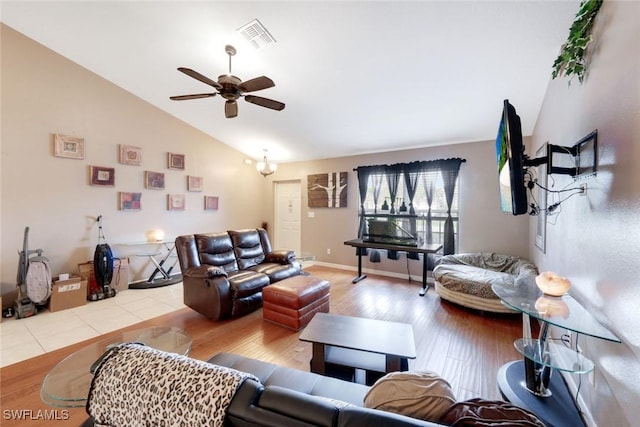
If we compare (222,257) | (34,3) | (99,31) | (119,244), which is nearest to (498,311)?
(222,257)

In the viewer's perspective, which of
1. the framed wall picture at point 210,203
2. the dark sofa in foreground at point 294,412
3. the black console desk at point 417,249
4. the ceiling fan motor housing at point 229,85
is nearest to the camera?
the dark sofa in foreground at point 294,412

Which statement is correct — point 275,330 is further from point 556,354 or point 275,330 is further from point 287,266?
point 556,354

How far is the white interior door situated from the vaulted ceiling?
2.30 m

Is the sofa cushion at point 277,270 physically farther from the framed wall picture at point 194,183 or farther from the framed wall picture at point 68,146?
the framed wall picture at point 68,146

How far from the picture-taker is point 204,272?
290 centimetres

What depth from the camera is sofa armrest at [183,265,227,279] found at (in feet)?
9.42

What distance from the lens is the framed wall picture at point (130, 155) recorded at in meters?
4.09

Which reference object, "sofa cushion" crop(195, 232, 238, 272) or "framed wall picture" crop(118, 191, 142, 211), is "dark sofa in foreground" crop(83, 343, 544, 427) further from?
"framed wall picture" crop(118, 191, 142, 211)

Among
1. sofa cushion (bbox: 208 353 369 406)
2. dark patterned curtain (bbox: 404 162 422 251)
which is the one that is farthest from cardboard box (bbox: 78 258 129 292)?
dark patterned curtain (bbox: 404 162 422 251)

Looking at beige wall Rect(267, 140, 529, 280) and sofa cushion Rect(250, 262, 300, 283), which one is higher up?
beige wall Rect(267, 140, 529, 280)

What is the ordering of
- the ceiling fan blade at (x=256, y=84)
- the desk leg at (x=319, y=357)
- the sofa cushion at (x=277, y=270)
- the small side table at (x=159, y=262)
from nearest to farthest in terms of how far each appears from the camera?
1. the desk leg at (x=319, y=357)
2. the ceiling fan blade at (x=256, y=84)
3. the sofa cushion at (x=277, y=270)
4. the small side table at (x=159, y=262)

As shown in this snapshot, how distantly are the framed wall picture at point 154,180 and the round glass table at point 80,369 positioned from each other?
325 cm

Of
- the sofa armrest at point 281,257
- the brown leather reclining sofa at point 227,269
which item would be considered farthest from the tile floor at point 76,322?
the sofa armrest at point 281,257

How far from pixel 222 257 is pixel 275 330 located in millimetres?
1267
